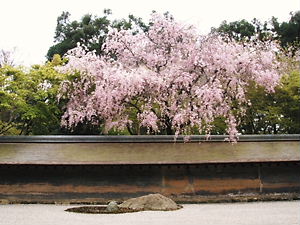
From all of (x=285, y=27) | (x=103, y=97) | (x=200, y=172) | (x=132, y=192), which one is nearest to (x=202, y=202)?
(x=200, y=172)

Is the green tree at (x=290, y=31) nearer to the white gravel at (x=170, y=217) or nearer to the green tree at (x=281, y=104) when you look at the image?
the green tree at (x=281, y=104)

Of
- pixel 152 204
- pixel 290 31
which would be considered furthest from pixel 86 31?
pixel 152 204

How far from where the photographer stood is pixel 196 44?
1803 centimetres

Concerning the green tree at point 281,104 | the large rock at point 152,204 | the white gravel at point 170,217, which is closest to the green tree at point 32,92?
the white gravel at point 170,217

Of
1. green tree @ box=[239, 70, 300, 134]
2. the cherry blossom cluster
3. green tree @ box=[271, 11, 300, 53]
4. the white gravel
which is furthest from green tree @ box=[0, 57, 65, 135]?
green tree @ box=[271, 11, 300, 53]

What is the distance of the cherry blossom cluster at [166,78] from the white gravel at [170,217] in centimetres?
514

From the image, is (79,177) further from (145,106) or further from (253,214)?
(253,214)

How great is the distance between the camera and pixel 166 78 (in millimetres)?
16969

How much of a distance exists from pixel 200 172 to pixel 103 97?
5.08m

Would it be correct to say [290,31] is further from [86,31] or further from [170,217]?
[170,217]

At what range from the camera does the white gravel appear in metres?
9.27

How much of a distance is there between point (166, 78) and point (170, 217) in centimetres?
772

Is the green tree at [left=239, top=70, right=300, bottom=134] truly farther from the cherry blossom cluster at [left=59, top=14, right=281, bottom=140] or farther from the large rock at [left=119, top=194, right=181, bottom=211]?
the large rock at [left=119, top=194, right=181, bottom=211]

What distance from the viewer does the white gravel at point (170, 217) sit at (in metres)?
9.27
